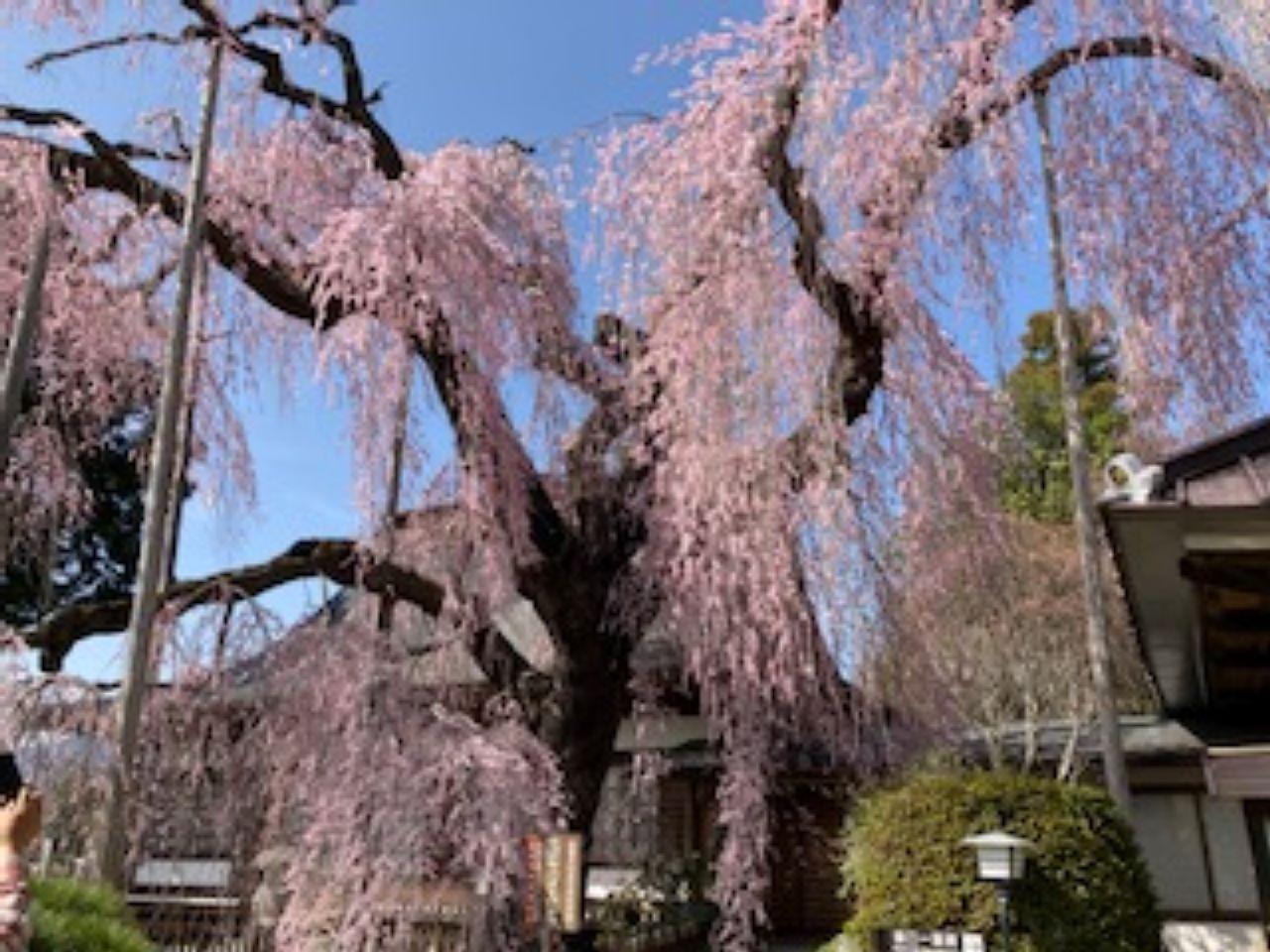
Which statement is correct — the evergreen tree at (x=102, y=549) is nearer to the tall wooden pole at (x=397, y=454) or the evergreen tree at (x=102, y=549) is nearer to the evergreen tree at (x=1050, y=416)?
the tall wooden pole at (x=397, y=454)

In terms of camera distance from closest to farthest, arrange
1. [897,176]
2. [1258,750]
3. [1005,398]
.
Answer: [897,176]
[1258,750]
[1005,398]

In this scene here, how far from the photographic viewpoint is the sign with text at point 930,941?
5.67 metres

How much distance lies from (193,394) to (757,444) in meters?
4.73

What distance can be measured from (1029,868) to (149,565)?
4.73 meters

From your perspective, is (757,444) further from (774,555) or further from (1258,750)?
(1258,750)

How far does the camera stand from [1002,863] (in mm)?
5434

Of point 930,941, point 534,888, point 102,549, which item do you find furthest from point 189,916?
point 102,549

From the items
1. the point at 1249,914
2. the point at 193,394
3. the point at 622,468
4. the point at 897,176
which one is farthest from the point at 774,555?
the point at 1249,914

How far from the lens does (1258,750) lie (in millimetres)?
7434

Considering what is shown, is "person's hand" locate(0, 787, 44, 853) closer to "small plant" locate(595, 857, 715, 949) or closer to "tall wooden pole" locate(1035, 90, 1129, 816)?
"small plant" locate(595, 857, 715, 949)

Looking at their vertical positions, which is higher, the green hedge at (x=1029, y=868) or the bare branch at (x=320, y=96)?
the bare branch at (x=320, y=96)

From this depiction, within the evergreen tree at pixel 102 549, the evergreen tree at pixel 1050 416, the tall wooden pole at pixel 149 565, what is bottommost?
the tall wooden pole at pixel 149 565

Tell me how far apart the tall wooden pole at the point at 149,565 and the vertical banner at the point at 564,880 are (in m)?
2.05

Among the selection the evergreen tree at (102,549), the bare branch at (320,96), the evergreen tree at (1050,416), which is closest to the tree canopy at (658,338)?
the bare branch at (320,96)
